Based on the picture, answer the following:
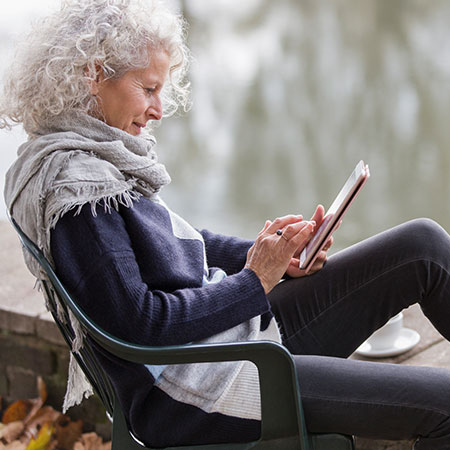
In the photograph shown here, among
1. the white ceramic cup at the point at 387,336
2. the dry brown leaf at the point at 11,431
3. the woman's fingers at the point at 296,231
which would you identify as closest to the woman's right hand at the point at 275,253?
the woman's fingers at the point at 296,231

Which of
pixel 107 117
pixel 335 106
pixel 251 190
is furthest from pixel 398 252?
pixel 335 106

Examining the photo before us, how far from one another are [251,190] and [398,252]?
3140mm

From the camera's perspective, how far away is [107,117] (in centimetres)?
166

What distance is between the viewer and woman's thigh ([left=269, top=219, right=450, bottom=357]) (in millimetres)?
1826

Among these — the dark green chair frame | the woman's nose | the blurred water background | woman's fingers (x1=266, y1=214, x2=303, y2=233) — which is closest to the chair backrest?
the dark green chair frame

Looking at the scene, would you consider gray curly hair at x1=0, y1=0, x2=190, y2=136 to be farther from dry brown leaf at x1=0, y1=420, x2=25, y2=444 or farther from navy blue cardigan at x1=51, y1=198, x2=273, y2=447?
dry brown leaf at x1=0, y1=420, x2=25, y2=444

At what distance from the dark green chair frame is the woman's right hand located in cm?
19


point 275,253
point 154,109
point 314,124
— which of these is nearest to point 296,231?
point 275,253

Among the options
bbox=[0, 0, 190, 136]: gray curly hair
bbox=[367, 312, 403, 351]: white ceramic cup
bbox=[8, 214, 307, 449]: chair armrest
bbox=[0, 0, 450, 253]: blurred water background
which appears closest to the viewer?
bbox=[8, 214, 307, 449]: chair armrest

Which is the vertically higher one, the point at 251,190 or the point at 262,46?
the point at 262,46

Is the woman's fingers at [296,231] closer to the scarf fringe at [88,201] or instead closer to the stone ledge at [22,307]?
the scarf fringe at [88,201]

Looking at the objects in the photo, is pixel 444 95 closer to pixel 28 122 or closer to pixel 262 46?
pixel 262 46

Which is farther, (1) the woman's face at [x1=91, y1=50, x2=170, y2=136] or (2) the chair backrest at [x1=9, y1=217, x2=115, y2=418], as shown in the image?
(1) the woman's face at [x1=91, y1=50, x2=170, y2=136]

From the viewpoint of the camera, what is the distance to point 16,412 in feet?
8.57
